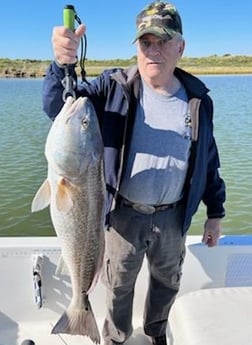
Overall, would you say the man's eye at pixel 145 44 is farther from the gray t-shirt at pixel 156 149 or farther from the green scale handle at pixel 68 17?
the green scale handle at pixel 68 17

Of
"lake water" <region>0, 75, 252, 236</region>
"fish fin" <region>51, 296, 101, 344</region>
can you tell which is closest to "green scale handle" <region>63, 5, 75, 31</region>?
"fish fin" <region>51, 296, 101, 344</region>

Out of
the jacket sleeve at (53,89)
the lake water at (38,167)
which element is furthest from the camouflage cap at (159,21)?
the lake water at (38,167)

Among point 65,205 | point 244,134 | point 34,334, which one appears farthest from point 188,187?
point 244,134

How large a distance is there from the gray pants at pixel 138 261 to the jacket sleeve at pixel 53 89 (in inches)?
24.4

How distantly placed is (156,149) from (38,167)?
8.09m

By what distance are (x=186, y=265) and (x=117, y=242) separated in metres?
0.70

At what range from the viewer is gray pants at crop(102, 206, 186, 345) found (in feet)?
7.25

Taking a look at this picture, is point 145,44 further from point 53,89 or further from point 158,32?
point 53,89

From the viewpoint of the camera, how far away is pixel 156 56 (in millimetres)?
2064

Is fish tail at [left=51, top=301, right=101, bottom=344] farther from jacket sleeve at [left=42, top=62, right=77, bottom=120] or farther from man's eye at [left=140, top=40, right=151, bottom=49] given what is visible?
man's eye at [left=140, top=40, right=151, bottom=49]

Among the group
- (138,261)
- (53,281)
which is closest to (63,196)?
(138,261)

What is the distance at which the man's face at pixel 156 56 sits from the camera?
2.06 metres

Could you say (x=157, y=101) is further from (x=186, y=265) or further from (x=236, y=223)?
(x=236, y=223)

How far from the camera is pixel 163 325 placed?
8.55 feet
